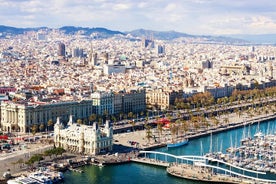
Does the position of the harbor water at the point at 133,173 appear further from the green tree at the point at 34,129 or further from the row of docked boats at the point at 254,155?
the green tree at the point at 34,129

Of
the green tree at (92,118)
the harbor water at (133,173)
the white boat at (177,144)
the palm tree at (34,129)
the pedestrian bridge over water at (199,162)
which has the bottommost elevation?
the harbor water at (133,173)

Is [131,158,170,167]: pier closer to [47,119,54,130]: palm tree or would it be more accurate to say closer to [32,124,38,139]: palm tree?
[32,124,38,139]: palm tree

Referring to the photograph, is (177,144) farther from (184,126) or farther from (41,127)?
(41,127)

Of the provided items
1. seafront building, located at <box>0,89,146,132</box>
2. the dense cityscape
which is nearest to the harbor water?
the dense cityscape

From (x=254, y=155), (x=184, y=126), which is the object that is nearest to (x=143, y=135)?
(x=184, y=126)

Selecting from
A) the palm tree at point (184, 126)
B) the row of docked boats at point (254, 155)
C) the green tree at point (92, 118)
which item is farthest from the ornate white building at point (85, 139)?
the green tree at point (92, 118)

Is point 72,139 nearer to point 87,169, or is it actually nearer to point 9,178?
point 87,169
